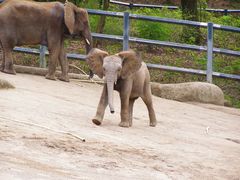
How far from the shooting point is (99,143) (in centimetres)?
1067

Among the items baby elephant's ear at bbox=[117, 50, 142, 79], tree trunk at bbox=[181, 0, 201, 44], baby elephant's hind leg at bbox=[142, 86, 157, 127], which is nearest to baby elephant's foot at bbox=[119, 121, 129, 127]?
baby elephant's ear at bbox=[117, 50, 142, 79]

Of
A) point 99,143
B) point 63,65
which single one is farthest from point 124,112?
point 63,65

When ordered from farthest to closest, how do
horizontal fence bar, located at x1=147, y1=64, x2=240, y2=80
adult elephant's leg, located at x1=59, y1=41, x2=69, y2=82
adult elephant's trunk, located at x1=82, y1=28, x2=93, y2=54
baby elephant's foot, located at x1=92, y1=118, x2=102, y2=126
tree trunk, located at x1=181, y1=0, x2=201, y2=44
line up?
tree trunk, located at x1=181, y1=0, x2=201, y2=44 < horizontal fence bar, located at x1=147, y1=64, x2=240, y2=80 < adult elephant's leg, located at x1=59, y1=41, x2=69, y2=82 < adult elephant's trunk, located at x1=82, y1=28, x2=93, y2=54 < baby elephant's foot, located at x1=92, y1=118, x2=102, y2=126

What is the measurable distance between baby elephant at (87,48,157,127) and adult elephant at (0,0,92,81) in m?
4.07

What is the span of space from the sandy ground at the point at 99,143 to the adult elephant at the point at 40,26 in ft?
4.37

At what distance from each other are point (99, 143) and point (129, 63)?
6.58 feet

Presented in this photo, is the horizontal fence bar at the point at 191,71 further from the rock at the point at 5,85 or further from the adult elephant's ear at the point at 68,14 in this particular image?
the rock at the point at 5,85

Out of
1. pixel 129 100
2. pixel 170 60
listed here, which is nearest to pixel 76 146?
pixel 129 100

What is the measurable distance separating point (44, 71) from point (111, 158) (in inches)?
306

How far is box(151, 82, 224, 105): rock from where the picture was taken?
17.4 m

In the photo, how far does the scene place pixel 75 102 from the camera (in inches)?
572

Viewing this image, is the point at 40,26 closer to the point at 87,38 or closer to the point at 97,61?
the point at 87,38

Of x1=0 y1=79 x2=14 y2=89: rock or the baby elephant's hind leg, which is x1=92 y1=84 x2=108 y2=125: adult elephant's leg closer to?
the baby elephant's hind leg

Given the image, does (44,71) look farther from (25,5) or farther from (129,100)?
(129,100)
